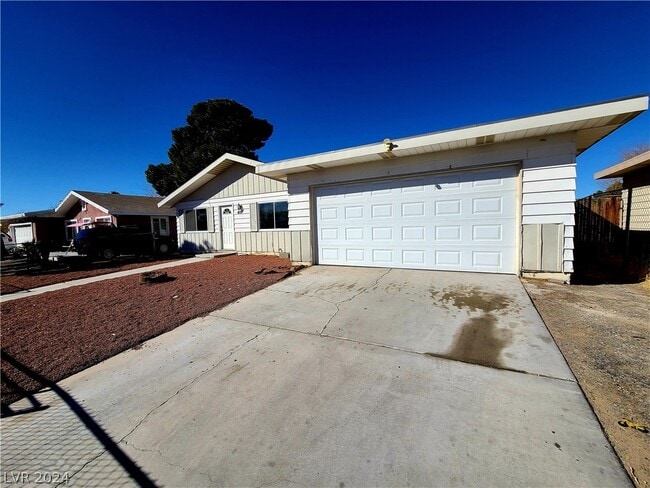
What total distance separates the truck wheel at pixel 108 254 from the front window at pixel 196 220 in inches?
138

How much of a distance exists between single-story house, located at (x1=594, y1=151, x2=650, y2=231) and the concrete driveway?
5990mm

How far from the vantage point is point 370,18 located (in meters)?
7.15

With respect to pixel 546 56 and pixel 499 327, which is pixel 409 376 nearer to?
pixel 499 327

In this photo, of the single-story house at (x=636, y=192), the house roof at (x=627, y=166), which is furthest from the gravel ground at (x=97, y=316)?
the house roof at (x=627, y=166)

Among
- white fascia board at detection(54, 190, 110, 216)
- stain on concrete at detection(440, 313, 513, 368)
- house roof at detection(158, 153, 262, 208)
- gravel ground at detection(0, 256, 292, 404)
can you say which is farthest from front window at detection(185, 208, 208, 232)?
stain on concrete at detection(440, 313, 513, 368)

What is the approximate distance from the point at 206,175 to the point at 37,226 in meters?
19.0

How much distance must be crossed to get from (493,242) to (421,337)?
406 cm

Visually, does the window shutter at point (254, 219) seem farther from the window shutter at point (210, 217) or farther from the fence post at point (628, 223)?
the fence post at point (628, 223)

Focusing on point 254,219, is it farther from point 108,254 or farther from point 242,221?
point 108,254

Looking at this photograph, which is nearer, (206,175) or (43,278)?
(43,278)

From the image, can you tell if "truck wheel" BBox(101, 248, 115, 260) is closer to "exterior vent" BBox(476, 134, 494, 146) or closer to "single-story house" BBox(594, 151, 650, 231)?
"exterior vent" BBox(476, 134, 494, 146)

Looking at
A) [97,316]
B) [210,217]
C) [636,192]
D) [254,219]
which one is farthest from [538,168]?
[210,217]

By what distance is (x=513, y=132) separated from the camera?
534 cm

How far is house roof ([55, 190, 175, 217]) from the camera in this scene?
17547 millimetres
